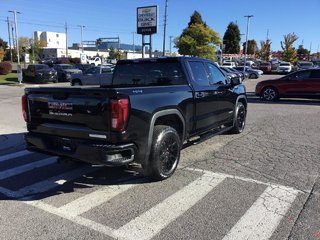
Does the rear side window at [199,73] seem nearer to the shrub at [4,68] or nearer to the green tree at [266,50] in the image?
the shrub at [4,68]

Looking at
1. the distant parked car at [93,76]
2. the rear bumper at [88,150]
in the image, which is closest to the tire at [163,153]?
the rear bumper at [88,150]

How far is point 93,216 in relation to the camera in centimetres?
424

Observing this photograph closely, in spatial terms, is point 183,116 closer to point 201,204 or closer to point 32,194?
point 201,204

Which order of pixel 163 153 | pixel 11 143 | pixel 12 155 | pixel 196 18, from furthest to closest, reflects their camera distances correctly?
1. pixel 196 18
2. pixel 11 143
3. pixel 12 155
4. pixel 163 153

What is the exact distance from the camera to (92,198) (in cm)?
480

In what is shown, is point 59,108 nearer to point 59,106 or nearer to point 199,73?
point 59,106

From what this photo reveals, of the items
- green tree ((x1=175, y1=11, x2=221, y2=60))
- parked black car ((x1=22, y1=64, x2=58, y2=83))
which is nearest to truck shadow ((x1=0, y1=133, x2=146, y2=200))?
parked black car ((x1=22, y1=64, x2=58, y2=83))

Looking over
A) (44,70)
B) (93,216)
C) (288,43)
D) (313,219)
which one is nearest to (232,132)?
(313,219)

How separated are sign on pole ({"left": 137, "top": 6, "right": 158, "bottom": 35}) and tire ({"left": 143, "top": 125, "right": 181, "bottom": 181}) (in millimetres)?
31444

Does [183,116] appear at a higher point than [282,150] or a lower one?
higher

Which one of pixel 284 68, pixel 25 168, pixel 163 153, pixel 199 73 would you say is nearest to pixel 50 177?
pixel 25 168

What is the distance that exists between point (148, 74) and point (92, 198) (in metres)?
2.59

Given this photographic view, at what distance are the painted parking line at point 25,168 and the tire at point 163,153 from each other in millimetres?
2203

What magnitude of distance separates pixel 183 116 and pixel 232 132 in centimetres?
344
